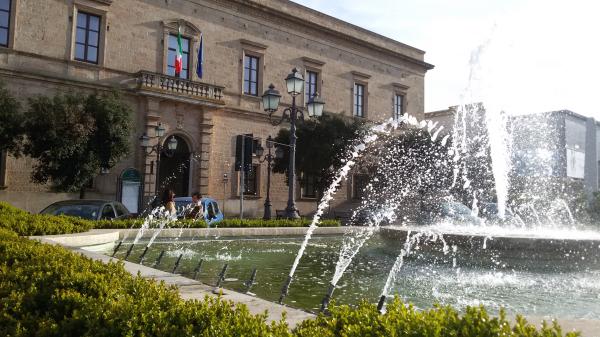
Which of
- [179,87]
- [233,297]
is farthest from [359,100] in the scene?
[233,297]

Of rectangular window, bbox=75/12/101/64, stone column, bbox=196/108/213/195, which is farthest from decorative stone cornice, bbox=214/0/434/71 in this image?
rectangular window, bbox=75/12/101/64

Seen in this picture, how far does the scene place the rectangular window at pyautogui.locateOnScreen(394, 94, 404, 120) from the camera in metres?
35.3

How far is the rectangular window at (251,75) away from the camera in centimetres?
2695

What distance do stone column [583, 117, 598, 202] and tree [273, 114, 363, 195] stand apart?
32.5 meters

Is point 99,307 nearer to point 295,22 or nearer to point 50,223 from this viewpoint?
point 50,223

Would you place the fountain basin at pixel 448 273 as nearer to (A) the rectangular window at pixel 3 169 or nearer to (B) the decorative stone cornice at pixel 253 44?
(A) the rectangular window at pixel 3 169

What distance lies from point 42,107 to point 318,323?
1794 centimetres

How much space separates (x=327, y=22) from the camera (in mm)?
30828

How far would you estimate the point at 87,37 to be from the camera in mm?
21547

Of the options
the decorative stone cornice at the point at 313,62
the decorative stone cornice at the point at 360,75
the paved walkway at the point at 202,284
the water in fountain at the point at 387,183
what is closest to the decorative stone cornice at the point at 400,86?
the decorative stone cornice at the point at 360,75

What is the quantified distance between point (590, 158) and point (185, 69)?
4121cm

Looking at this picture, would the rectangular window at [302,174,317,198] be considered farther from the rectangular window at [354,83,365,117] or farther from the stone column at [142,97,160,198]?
the stone column at [142,97,160,198]

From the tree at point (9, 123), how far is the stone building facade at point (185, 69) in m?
1.93

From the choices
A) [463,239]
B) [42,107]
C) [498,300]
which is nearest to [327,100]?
[42,107]
